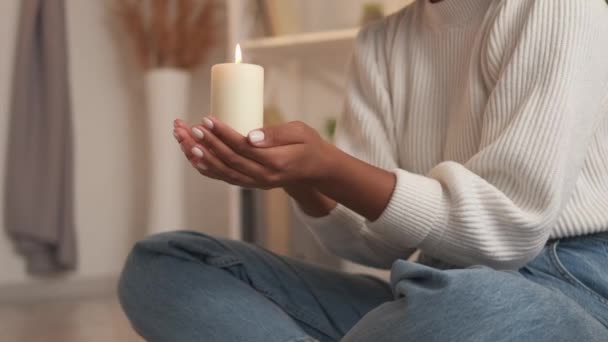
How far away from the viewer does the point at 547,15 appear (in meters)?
0.76

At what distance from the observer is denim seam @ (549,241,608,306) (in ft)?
2.30

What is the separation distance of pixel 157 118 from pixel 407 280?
1479mm

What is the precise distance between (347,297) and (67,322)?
103 centimetres

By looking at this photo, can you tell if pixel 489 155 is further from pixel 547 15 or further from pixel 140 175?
pixel 140 175

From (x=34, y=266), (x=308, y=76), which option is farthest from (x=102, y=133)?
(x=308, y=76)

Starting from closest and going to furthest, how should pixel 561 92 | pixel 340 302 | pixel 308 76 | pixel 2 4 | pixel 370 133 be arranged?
pixel 561 92, pixel 340 302, pixel 370 133, pixel 2 4, pixel 308 76

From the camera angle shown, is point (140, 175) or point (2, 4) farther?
point (140, 175)

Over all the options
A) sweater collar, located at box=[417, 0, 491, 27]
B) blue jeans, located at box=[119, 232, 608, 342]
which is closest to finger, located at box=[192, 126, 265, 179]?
blue jeans, located at box=[119, 232, 608, 342]

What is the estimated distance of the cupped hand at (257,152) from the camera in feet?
1.95

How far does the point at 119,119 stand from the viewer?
2.12m

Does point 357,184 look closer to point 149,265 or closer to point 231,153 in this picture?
point 231,153

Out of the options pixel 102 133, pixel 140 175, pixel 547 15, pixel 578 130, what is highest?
pixel 547 15

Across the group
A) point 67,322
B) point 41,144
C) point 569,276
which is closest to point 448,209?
point 569,276

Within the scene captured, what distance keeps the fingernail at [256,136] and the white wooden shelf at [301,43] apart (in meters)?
1.11
